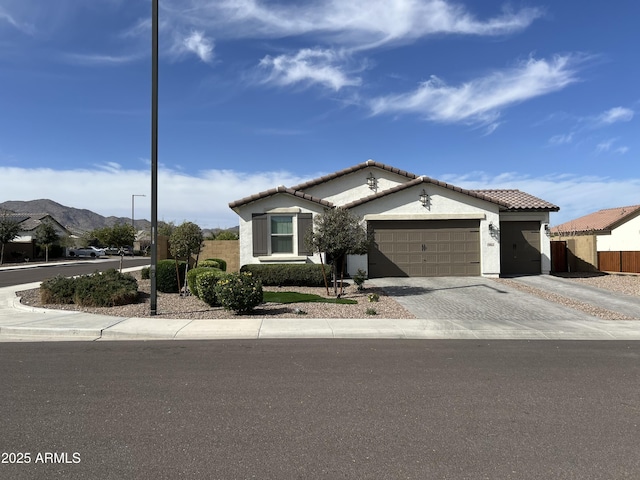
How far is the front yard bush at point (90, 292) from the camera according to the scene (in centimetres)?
1225

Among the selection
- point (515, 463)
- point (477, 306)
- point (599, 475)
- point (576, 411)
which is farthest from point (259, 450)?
point (477, 306)

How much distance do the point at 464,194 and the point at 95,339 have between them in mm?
15207

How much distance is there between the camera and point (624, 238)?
1133 inches

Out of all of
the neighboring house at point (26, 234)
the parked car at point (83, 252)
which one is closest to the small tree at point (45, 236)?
the neighboring house at point (26, 234)

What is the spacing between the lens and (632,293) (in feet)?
49.5

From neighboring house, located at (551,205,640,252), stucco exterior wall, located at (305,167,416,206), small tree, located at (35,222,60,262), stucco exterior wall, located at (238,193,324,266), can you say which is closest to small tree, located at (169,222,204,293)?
stucco exterior wall, located at (238,193,324,266)

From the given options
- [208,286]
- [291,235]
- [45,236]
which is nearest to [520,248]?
[291,235]

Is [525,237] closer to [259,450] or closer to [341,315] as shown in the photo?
[341,315]

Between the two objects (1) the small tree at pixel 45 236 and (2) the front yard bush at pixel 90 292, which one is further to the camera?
(1) the small tree at pixel 45 236

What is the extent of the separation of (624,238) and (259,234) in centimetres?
2531

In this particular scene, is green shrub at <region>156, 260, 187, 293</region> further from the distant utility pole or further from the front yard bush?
the distant utility pole

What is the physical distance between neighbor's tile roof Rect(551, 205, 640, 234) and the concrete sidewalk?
2060 centimetres

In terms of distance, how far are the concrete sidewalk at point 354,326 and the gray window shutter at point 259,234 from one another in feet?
23.5

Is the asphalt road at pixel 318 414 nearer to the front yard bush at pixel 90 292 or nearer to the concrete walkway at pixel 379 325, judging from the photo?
the concrete walkway at pixel 379 325
